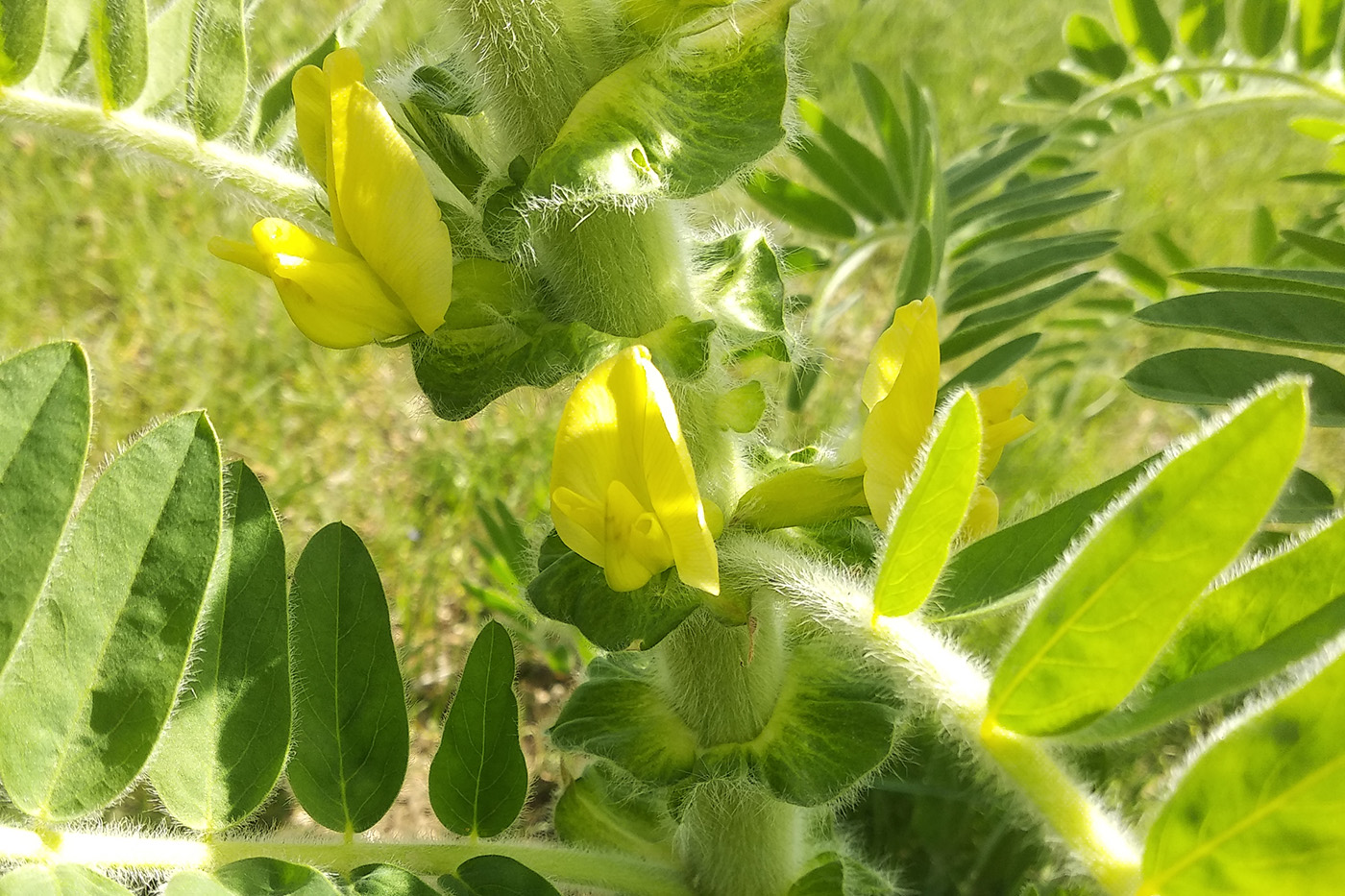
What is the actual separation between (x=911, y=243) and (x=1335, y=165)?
1.91ft

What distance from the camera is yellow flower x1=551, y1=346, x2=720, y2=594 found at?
2.08ft

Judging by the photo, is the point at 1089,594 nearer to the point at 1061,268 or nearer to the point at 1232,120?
the point at 1061,268

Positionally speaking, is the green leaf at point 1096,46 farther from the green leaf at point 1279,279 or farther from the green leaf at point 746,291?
the green leaf at point 746,291

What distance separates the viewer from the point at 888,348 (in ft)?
2.46

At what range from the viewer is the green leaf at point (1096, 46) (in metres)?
1.54

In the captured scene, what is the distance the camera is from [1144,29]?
1490 millimetres

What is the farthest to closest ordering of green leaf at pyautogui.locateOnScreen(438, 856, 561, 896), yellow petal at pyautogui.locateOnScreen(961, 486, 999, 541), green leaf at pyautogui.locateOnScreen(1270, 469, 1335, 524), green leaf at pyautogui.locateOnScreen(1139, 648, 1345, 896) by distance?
1. green leaf at pyautogui.locateOnScreen(1270, 469, 1335, 524)
2. green leaf at pyautogui.locateOnScreen(438, 856, 561, 896)
3. yellow petal at pyautogui.locateOnScreen(961, 486, 999, 541)
4. green leaf at pyautogui.locateOnScreen(1139, 648, 1345, 896)

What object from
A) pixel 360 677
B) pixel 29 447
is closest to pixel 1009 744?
pixel 360 677

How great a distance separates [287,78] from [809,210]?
2.38 feet

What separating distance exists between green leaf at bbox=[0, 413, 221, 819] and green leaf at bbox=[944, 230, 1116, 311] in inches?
36.0

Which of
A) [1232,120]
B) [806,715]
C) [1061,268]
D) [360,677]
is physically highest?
[1232,120]

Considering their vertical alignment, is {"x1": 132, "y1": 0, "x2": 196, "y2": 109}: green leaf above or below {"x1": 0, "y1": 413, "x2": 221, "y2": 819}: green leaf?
above

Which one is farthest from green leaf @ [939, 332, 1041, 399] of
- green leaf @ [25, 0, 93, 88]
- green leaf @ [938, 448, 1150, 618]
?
green leaf @ [25, 0, 93, 88]

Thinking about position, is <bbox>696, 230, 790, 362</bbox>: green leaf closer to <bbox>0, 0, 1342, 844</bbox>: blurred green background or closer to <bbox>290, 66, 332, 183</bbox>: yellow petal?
<bbox>290, 66, 332, 183</bbox>: yellow petal
